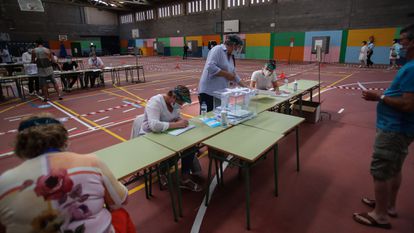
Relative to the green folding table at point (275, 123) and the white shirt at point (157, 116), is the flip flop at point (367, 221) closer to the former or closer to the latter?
the green folding table at point (275, 123)

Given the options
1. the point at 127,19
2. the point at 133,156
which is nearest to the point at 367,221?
the point at 133,156

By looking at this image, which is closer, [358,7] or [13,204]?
[13,204]

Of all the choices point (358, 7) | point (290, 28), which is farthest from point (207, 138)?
point (290, 28)

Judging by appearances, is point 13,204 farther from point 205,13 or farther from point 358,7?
point 205,13

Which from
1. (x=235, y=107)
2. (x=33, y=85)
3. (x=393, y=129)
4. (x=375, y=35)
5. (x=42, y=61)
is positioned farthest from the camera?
(x=375, y=35)

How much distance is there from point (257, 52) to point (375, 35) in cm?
890

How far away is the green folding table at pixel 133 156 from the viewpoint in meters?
2.10

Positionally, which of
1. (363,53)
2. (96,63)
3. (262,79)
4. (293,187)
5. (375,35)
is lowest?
(293,187)

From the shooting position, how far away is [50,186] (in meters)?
1.16

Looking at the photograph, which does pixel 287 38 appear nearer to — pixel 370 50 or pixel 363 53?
pixel 363 53

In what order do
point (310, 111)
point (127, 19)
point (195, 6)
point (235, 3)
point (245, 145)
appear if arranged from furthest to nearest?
point (127, 19)
point (195, 6)
point (235, 3)
point (310, 111)
point (245, 145)

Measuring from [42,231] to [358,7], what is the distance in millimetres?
19520

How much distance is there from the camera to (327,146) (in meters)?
4.27

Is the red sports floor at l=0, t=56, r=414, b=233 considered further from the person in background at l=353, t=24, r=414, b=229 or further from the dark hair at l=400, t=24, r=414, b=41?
the dark hair at l=400, t=24, r=414, b=41
